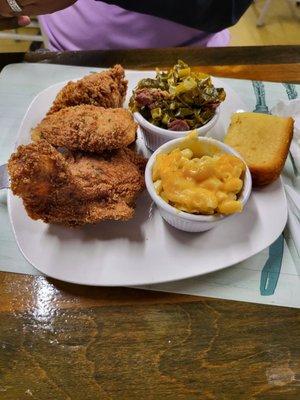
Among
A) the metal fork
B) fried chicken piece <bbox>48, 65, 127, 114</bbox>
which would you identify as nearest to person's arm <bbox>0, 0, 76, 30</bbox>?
fried chicken piece <bbox>48, 65, 127, 114</bbox>

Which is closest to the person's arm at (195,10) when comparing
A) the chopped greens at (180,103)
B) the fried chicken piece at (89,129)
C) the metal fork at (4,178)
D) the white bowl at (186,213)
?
the chopped greens at (180,103)

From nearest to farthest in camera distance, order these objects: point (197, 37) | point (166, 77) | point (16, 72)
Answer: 1. point (166, 77)
2. point (16, 72)
3. point (197, 37)

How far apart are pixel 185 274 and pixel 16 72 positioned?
93 cm

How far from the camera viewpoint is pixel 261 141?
114 centimetres

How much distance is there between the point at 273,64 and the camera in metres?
1.46

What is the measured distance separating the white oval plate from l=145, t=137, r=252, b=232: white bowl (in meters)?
0.04

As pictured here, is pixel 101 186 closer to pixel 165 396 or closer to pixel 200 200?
pixel 200 200

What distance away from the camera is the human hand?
1304mm

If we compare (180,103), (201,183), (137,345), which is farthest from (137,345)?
(180,103)

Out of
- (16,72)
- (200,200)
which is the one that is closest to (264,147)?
(200,200)

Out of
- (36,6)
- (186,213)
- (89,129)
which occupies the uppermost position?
(36,6)

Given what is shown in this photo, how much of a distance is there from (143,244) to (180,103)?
415 mm

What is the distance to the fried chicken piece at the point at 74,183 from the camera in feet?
2.93

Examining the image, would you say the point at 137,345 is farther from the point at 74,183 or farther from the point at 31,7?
the point at 31,7
